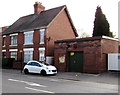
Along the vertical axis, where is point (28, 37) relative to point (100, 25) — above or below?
Result: below

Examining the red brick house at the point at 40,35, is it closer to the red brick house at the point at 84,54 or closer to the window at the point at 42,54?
the window at the point at 42,54

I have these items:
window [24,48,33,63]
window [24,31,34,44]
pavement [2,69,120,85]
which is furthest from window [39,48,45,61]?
pavement [2,69,120,85]

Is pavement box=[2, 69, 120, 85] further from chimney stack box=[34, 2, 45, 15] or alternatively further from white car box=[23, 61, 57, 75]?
chimney stack box=[34, 2, 45, 15]

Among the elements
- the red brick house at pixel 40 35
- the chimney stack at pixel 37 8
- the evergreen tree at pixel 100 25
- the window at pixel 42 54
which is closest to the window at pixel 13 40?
the red brick house at pixel 40 35

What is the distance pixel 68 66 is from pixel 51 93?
490 inches

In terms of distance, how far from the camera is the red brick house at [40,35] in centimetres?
2481

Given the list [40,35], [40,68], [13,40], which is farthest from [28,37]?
[40,68]

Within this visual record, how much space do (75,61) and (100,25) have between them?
35.6 feet

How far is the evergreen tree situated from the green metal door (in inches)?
377

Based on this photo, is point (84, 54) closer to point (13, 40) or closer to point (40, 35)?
point (40, 35)

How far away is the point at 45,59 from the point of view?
78.4 ft

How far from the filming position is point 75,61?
20422 mm

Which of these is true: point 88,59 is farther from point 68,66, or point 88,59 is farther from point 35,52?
point 35,52

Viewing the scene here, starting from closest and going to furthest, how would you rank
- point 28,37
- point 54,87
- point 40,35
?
point 54,87
point 40,35
point 28,37
